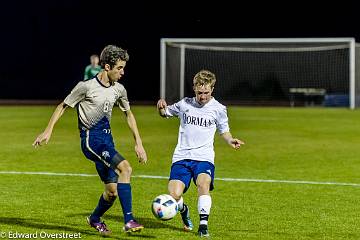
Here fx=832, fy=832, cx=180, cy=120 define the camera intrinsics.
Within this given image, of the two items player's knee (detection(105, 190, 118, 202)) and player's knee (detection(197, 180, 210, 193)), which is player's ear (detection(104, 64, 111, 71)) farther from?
player's knee (detection(197, 180, 210, 193))

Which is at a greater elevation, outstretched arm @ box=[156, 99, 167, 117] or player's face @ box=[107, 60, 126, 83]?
player's face @ box=[107, 60, 126, 83]

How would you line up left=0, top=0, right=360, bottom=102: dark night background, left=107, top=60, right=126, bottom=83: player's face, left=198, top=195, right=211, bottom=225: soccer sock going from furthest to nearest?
left=0, top=0, right=360, bottom=102: dark night background < left=107, top=60, right=126, bottom=83: player's face < left=198, top=195, right=211, bottom=225: soccer sock

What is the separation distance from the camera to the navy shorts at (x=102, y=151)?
877 cm

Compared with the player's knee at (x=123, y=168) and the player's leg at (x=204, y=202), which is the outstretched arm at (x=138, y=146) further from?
the player's leg at (x=204, y=202)

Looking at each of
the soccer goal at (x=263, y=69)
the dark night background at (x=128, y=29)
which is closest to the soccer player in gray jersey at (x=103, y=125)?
the soccer goal at (x=263, y=69)

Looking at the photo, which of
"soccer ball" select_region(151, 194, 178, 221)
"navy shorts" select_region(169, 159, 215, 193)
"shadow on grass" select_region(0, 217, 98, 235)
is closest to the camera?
"soccer ball" select_region(151, 194, 178, 221)

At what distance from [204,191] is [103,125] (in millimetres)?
1316

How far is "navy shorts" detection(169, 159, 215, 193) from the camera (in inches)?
355

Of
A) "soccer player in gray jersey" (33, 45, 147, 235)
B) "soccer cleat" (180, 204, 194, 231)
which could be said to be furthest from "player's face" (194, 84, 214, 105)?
"soccer cleat" (180, 204, 194, 231)

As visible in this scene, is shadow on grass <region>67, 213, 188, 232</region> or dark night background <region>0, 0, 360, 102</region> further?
dark night background <region>0, 0, 360, 102</region>

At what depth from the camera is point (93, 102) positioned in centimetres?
902

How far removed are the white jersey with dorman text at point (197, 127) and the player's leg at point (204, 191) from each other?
0.38 ft

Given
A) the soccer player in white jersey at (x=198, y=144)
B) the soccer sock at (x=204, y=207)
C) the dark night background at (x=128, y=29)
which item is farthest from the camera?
the dark night background at (x=128, y=29)

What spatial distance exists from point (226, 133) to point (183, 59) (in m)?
37.1
